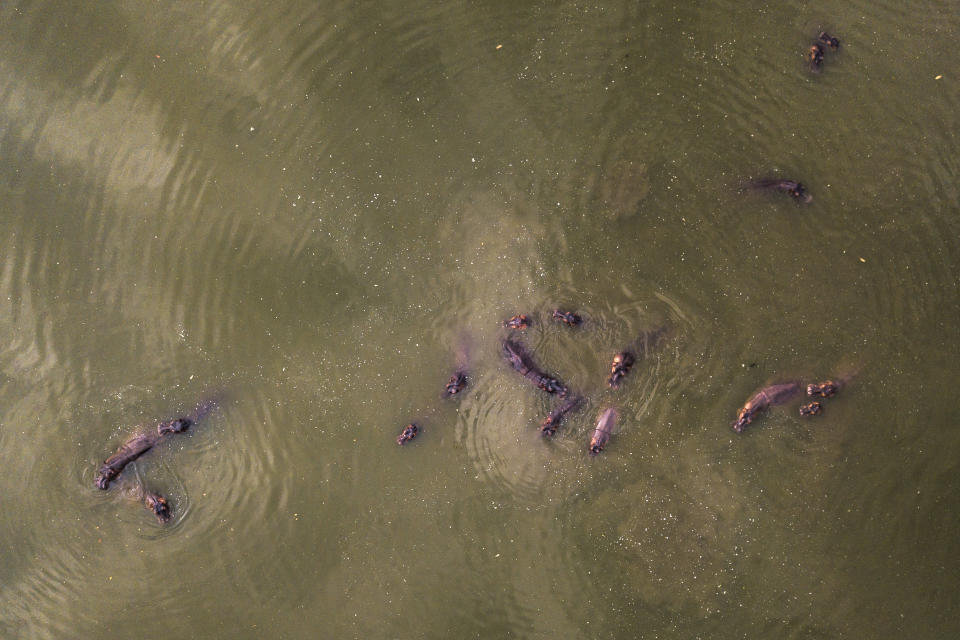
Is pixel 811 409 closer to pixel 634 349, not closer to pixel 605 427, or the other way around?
pixel 634 349

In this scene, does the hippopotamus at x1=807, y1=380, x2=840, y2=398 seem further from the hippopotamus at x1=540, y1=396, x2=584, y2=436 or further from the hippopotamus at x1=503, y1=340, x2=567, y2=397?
the hippopotamus at x1=503, y1=340, x2=567, y2=397

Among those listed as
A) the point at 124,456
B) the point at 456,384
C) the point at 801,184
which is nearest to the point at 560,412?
the point at 456,384

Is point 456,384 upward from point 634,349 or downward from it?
upward

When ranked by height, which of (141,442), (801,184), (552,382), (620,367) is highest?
(141,442)

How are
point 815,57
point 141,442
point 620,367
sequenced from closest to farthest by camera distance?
point 815,57 < point 620,367 < point 141,442

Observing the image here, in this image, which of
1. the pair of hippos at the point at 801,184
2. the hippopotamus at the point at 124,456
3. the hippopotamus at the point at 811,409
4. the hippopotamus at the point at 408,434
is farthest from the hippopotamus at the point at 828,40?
the hippopotamus at the point at 124,456

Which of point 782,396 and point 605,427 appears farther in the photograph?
point 605,427

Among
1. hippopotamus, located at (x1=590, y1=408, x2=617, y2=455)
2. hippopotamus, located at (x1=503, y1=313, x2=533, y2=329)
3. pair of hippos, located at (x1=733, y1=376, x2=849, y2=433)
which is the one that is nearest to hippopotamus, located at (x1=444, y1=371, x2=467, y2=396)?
hippopotamus, located at (x1=503, y1=313, x2=533, y2=329)

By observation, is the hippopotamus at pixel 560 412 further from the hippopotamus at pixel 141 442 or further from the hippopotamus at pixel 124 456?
the hippopotamus at pixel 124 456
